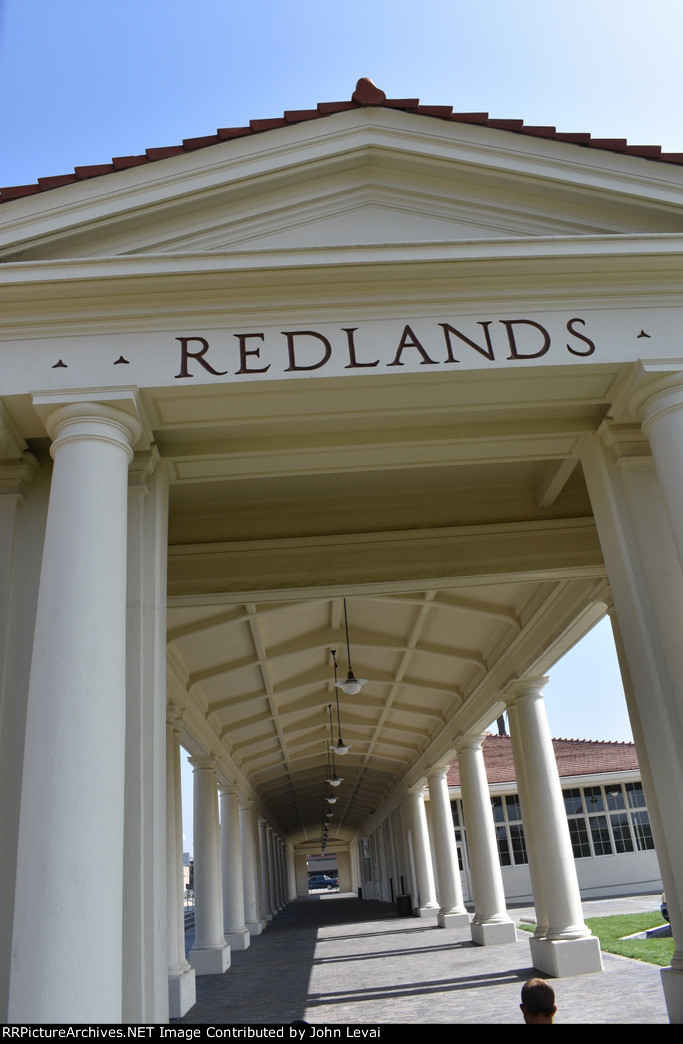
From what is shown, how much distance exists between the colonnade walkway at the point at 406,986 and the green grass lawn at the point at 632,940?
0.32 meters

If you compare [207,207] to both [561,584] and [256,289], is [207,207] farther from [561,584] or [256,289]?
[561,584]

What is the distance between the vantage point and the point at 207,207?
239 inches

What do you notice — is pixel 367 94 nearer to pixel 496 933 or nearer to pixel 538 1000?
pixel 538 1000

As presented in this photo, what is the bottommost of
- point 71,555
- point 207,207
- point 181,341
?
point 71,555

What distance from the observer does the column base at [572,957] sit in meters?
10.8

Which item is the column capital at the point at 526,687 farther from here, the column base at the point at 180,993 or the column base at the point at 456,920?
the column base at the point at 456,920

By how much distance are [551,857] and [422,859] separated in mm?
13688

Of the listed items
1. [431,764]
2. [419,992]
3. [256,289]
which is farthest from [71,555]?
[431,764]

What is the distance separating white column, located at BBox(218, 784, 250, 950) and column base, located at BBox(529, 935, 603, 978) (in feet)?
38.8

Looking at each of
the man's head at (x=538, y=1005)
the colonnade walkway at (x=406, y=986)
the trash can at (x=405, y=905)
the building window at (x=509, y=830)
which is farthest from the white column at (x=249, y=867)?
the man's head at (x=538, y=1005)

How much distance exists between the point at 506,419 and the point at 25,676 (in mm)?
4142

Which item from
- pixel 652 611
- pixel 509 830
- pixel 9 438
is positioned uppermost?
pixel 9 438

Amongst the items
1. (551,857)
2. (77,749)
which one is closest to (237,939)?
(551,857)

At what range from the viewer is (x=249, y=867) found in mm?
26344
